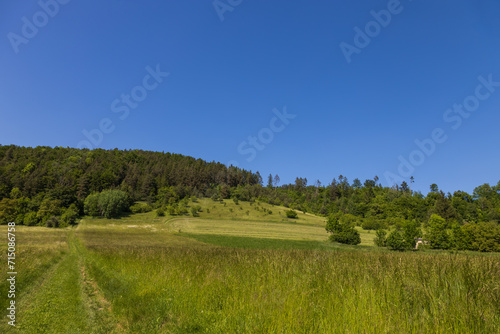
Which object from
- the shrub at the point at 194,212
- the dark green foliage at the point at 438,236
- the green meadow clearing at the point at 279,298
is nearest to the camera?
the green meadow clearing at the point at 279,298

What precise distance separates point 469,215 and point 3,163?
239 meters

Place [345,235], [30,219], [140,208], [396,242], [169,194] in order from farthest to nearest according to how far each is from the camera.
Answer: [169,194], [140,208], [30,219], [345,235], [396,242]

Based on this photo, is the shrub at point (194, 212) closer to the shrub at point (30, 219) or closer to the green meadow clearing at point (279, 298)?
the shrub at point (30, 219)

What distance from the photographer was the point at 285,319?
14.4ft

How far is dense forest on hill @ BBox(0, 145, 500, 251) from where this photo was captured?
82312mm

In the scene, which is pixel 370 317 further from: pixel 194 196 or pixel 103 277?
pixel 194 196

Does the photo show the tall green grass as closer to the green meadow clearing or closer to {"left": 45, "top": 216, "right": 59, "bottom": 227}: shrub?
the green meadow clearing

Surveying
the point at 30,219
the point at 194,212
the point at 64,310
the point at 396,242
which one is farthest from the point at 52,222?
the point at 396,242

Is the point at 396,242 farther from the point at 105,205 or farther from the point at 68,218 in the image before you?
the point at 68,218

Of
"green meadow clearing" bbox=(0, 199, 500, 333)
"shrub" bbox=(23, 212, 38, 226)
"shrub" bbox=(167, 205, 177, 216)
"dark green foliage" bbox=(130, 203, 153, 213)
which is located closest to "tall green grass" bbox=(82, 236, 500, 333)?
"green meadow clearing" bbox=(0, 199, 500, 333)

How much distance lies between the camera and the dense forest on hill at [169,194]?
8231 centimetres

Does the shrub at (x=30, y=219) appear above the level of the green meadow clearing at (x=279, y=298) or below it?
below

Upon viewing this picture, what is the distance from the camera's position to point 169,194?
12662cm

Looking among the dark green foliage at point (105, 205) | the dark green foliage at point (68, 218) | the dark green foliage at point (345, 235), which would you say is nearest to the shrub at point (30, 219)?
the dark green foliage at point (68, 218)
